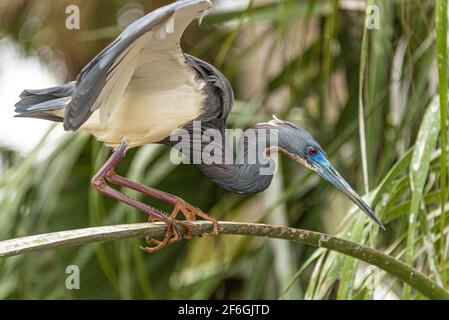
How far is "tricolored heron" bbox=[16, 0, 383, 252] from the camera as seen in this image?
112 centimetres

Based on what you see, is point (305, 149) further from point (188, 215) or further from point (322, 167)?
point (188, 215)

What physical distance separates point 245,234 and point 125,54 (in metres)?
0.28

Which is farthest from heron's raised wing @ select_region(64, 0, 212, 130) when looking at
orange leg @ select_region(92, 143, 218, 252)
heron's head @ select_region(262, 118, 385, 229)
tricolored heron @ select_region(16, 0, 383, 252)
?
heron's head @ select_region(262, 118, 385, 229)

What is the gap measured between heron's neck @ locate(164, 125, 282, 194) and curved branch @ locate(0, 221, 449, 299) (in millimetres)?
130

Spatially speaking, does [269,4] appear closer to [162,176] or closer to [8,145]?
[162,176]

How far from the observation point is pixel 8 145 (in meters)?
2.71

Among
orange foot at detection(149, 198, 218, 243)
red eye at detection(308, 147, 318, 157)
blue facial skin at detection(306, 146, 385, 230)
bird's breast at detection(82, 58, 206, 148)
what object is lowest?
orange foot at detection(149, 198, 218, 243)

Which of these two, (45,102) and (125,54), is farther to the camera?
(45,102)

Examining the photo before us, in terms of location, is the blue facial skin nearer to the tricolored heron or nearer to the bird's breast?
the tricolored heron

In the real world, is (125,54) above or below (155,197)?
above

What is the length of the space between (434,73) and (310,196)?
513 mm

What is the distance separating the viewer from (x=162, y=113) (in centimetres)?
122

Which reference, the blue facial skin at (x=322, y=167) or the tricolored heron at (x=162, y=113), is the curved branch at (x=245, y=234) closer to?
the tricolored heron at (x=162, y=113)

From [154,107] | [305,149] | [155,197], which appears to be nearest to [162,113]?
[154,107]
